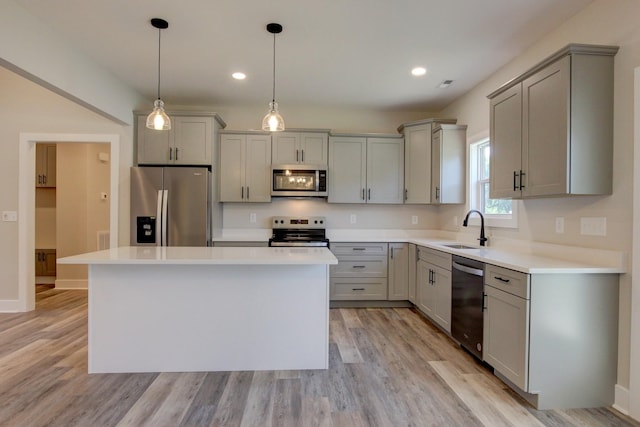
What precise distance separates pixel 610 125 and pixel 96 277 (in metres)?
3.61

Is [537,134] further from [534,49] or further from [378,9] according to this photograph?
[378,9]

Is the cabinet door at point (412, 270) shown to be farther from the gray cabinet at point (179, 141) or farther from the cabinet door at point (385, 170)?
the gray cabinet at point (179, 141)

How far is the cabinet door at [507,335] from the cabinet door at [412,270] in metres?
1.51

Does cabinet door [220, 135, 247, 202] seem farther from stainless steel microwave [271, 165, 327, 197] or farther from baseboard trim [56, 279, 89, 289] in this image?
baseboard trim [56, 279, 89, 289]

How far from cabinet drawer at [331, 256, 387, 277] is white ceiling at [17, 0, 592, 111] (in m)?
2.03

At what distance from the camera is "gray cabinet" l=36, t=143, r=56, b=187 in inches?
201

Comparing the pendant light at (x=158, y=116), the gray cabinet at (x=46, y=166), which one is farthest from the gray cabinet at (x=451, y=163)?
the gray cabinet at (x=46, y=166)

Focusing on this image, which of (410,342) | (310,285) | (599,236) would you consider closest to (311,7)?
(310,285)

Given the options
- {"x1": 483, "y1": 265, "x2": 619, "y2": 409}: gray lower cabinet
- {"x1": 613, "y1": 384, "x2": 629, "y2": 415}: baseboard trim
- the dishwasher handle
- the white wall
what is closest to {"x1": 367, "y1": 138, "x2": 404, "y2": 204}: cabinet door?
the dishwasher handle

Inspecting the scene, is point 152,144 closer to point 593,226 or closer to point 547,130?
point 547,130

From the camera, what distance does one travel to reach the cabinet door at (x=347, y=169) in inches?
171

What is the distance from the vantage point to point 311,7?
229 cm

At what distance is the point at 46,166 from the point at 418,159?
5.62m

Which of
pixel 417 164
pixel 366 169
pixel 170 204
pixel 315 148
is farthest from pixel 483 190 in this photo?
pixel 170 204
